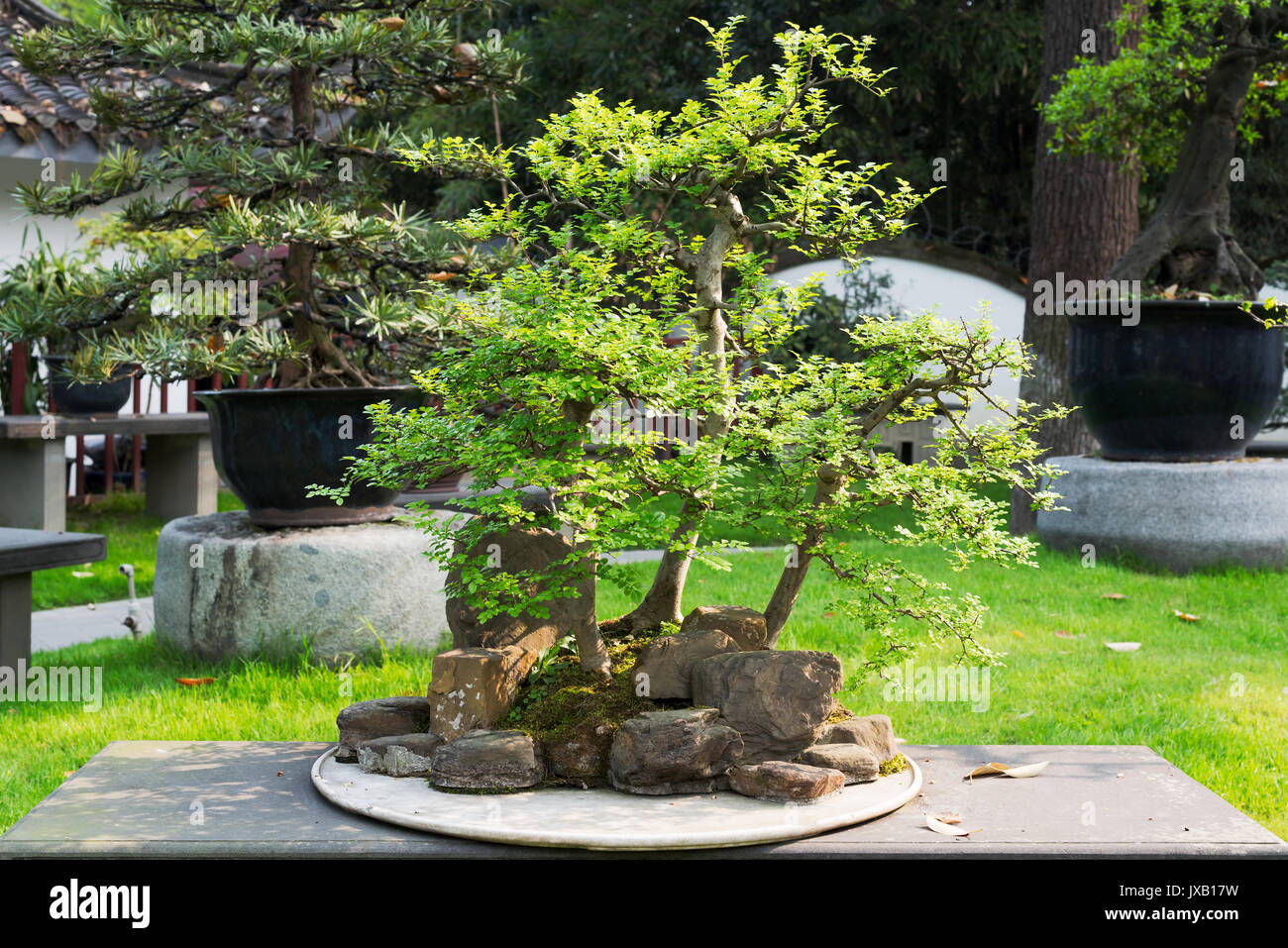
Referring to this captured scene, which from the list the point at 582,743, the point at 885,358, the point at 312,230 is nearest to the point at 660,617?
the point at 582,743

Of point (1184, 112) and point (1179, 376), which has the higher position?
point (1184, 112)

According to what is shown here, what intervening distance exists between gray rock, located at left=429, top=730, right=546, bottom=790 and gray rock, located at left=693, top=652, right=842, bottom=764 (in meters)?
0.45

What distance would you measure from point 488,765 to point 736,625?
29.3 inches

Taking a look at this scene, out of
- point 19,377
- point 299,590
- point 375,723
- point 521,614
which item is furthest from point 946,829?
point 19,377

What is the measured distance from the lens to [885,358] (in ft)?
10.3

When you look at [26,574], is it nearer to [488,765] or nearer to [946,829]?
[488,765]

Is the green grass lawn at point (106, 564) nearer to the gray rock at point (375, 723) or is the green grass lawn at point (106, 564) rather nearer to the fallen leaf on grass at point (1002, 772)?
the gray rock at point (375, 723)

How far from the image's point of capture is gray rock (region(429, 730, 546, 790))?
2.93m

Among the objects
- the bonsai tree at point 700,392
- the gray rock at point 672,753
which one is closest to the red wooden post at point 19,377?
the bonsai tree at point 700,392

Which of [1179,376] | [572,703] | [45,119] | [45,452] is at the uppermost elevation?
[45,119]

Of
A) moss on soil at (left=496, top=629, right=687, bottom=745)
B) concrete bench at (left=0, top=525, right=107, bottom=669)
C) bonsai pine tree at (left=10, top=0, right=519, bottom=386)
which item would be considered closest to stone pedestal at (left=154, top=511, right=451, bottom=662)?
concrete bench at (left=0, top=525, right=107, bottom=669)

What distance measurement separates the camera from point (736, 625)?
3273 millimetres

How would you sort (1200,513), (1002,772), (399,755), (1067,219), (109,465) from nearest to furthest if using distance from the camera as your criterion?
(399,755) < (1002,772) < (1200,513) < (1067,219) < (109,465)

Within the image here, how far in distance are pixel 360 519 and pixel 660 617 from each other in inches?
83.2
